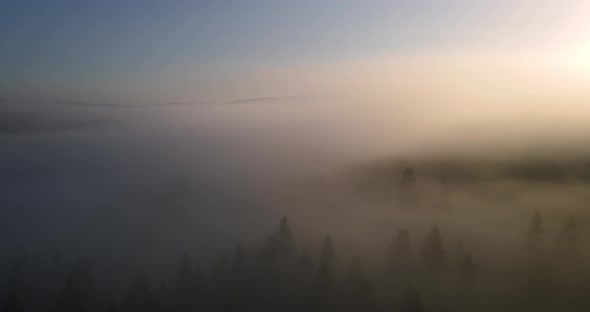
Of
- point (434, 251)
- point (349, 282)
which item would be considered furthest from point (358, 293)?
point (434, 251)

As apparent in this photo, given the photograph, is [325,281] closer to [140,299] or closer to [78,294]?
[140,299]

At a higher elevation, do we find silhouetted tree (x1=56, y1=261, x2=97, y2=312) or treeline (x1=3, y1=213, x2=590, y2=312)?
treeline (x1=3, y1=213, x2=590, y2=312)

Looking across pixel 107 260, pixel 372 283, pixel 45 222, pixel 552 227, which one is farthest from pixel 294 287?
pixel 45 222

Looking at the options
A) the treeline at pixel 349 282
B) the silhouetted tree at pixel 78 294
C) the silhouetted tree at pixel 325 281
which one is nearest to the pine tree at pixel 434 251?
the treeline at pixel 349 282

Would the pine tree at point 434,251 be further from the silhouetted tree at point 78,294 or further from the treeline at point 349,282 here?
the silhouetted tree at point 78,294

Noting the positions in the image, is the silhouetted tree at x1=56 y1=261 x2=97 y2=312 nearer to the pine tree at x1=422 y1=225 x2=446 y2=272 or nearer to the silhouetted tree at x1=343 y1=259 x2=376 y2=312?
the silhouetted tree at x1=343 y1=259 x2=376 y2=312

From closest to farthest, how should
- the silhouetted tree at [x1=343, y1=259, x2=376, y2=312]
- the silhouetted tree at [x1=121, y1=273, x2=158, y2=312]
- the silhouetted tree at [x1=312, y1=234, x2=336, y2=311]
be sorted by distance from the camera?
the silhouetted tree at [x1=343, y1=259, x2=376, y2=312]
the silhouetted tree at [x1=312, y1=234, x2=336, y2=311]
the silhouetted tree at [x1=121, y1=273, x2=158, y2=312]

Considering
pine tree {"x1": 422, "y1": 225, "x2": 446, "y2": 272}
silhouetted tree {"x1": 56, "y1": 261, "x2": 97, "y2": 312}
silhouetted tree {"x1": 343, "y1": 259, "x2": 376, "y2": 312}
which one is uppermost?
pine tree {"x1": 422, "y1": 225, "x2": 446, "y2": 272}

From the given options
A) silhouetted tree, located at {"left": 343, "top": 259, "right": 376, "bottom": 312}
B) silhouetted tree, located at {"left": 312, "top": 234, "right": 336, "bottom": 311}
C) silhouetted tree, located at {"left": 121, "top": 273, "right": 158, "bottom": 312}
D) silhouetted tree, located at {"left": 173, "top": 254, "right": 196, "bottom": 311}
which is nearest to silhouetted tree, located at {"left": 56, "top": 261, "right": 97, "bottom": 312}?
silhouetted tree, located at {"left": 121, "top": 273, "right": 158, "bottom": 312}
